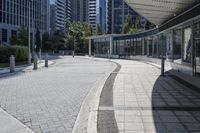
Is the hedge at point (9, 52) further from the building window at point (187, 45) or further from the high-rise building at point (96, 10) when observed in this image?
the high-rise building at point (96, 10)

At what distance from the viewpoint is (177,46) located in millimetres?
21500

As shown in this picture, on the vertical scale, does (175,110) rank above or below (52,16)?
below

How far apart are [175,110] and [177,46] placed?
13.7 meters

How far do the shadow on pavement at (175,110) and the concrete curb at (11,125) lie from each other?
2.74 metres

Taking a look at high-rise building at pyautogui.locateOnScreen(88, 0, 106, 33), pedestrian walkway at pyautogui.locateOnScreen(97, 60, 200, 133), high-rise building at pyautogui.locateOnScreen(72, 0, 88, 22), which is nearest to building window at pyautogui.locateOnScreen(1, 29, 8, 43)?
pedestrian walkway at pyautogui.locateOnScreen(97, 60, 200, 133)

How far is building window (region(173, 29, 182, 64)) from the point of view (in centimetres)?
2051

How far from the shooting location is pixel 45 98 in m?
10.7

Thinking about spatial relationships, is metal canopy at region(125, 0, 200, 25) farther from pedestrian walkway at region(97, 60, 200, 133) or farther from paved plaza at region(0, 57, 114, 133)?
paved plaza at region(0, 57, 114, 133)

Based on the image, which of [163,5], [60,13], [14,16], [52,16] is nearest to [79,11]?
[60,13]

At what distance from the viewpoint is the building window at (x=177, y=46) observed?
20.5 m

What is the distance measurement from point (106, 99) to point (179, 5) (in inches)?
300

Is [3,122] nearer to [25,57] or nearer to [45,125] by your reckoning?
[45,125]

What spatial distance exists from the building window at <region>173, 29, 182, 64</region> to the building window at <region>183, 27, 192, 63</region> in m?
1.28

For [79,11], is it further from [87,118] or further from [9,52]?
[87,118]
